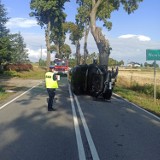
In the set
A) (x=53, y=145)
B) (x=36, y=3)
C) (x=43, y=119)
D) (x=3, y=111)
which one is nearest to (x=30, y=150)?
(x=53, y=145)

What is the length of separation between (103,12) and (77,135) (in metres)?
35.1

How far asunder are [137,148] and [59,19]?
60.4 m

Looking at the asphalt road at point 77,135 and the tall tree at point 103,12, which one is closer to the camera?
the asphalt road at point 77,135

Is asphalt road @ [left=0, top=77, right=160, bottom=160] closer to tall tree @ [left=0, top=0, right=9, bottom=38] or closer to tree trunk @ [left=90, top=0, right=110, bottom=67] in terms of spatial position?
tree trunk @ [left=90, top=0, right=110, bottom=67]

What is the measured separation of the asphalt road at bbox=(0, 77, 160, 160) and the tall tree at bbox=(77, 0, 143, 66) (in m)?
19.3

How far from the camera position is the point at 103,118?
14.1 m

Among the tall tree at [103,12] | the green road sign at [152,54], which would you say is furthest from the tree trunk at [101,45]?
the green road sign at [152,54]

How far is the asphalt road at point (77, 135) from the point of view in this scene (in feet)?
26.9

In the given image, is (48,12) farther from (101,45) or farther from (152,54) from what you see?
(152,54)

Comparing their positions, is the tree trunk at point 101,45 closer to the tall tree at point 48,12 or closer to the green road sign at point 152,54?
the green road sign at point 152,54

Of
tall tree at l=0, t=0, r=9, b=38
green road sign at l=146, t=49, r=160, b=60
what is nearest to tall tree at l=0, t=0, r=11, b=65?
tall tree at l=0, t=0, r=9, b=38

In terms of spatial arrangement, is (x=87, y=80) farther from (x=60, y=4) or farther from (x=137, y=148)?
(x=60, y=4)

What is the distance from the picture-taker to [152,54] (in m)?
22.9

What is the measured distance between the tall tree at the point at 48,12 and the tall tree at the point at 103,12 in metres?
15.7
